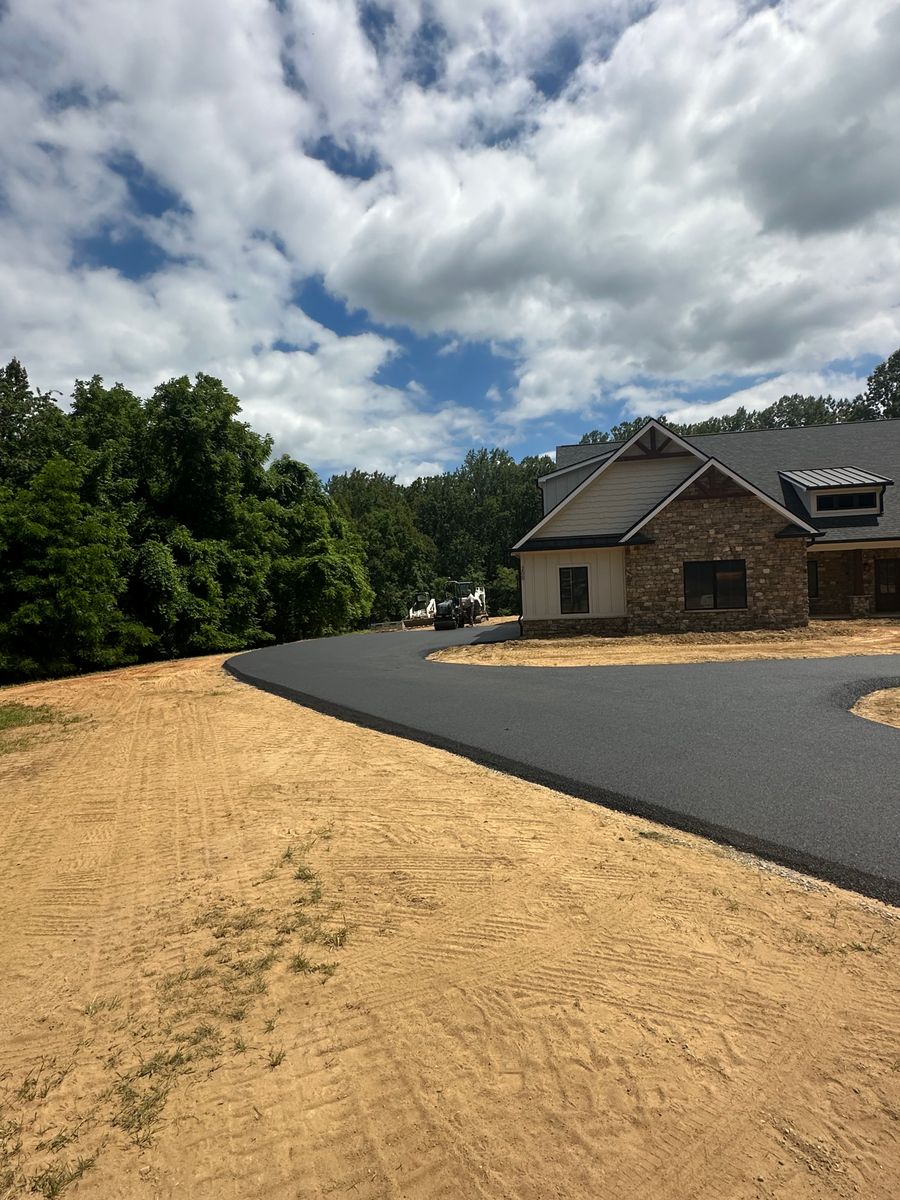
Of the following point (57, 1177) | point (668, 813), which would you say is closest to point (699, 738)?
point (668, 813)

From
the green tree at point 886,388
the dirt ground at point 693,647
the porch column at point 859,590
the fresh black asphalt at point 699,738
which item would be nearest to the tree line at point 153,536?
the fresh black asphalt at point 699,738

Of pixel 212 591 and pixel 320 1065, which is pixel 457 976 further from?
pixel 212 591

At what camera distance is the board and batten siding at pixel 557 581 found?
2092 centimetres

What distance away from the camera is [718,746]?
7.11m

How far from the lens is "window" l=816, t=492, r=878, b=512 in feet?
72.2

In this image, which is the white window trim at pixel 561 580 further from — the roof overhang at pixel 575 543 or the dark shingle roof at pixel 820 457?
the dark shingle roof at pixel 820 457

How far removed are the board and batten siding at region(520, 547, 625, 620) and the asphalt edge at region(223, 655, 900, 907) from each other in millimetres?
10968

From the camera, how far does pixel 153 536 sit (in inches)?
1075

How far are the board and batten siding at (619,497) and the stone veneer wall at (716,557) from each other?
4.66 ft

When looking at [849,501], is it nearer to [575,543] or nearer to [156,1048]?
[575,543]

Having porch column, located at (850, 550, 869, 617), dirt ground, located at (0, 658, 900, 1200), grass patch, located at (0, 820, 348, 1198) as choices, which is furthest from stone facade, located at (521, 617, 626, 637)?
grass patch, located at (0, 820, 348, 1198)

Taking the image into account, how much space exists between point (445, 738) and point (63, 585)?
16338 mm

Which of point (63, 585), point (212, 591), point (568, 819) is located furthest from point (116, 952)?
point (212, 591)

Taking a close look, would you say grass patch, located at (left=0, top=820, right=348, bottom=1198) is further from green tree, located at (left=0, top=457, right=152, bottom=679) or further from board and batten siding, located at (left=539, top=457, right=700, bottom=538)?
board and batten siding, located at (left=539, top=457, right=700, bottom=538)
